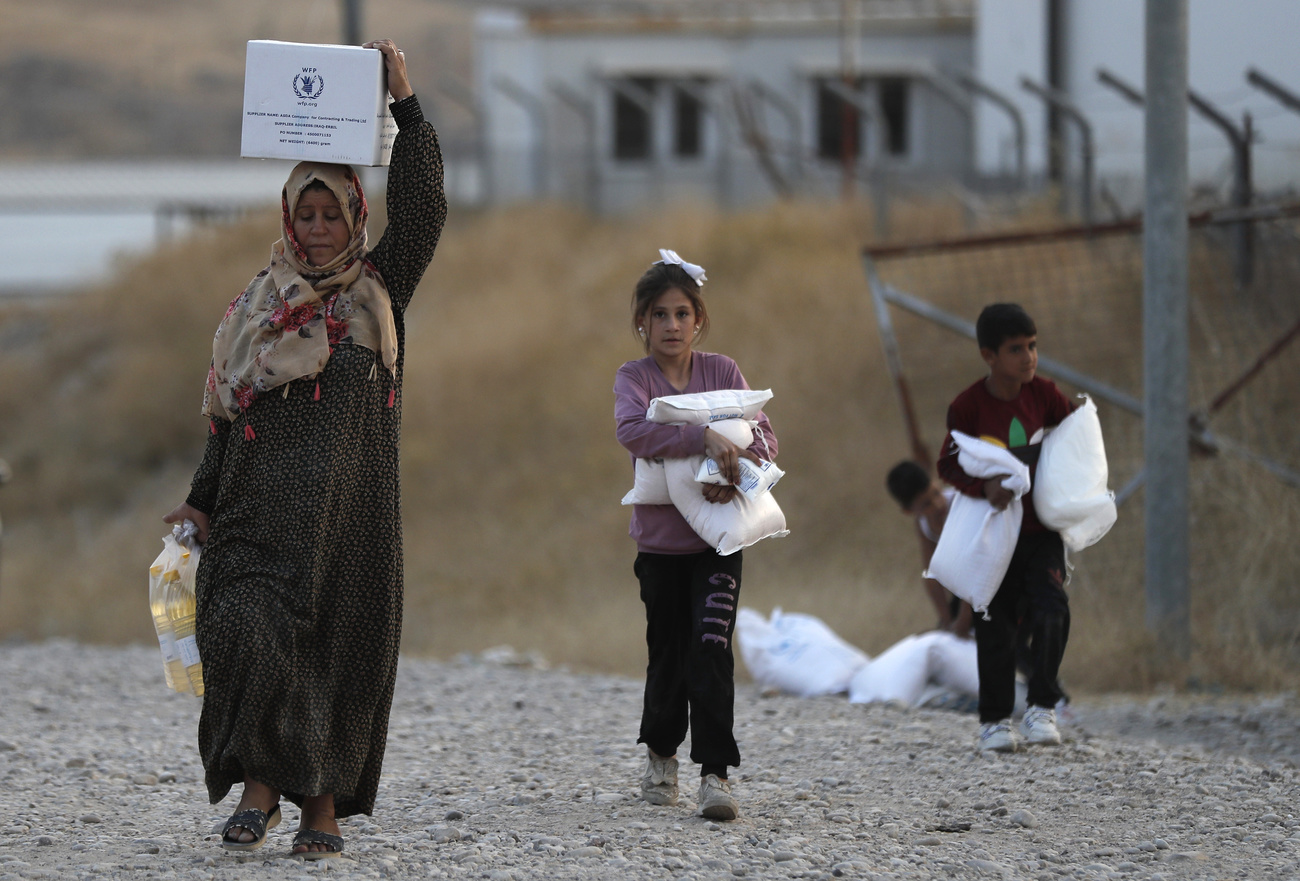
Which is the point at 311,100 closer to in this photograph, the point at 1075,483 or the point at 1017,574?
the point at 1075,483

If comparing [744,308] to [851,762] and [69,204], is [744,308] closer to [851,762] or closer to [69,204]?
[851,762]

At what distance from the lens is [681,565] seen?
15.1 feet

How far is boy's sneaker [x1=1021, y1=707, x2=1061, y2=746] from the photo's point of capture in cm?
550

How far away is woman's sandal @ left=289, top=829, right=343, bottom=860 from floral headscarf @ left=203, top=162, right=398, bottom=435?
3.73 feet

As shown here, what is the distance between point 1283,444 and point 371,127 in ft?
22.7

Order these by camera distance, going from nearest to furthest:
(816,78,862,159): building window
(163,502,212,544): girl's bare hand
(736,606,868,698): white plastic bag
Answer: (163,502,212,544): girl's bare hand, (736,606,868,698): white plastic bag, (816,78,862,159): building window

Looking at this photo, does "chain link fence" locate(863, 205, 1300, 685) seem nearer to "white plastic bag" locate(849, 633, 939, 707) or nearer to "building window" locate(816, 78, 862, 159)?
"white plastic bag" locate(849, 633, 939, 707)

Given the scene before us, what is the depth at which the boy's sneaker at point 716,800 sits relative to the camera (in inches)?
174

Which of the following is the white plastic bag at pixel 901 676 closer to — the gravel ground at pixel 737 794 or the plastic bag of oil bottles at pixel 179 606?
the gravel ground at pixel 737 794

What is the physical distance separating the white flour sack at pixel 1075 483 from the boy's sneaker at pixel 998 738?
2.32 feet

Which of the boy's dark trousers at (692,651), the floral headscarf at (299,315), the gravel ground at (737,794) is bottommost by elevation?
the gravel ground at (737,794)

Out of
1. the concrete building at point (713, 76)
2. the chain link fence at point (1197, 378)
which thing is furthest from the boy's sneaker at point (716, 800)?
the concrete building at point (713, 76)

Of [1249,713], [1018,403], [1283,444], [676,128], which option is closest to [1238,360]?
[1283,444]

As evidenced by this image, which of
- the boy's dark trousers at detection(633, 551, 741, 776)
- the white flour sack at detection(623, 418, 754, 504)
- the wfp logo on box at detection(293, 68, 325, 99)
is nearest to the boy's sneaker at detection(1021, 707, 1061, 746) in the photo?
the boy's dark trousers at detection(633, 551, 741, 776)
